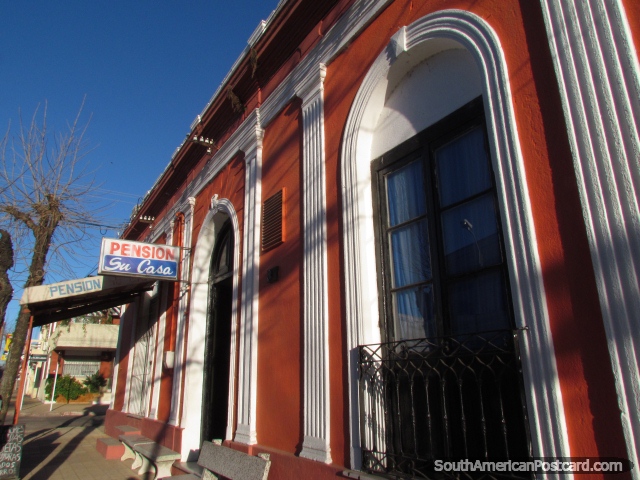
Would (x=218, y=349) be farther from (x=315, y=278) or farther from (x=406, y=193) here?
(x=406, y=193)

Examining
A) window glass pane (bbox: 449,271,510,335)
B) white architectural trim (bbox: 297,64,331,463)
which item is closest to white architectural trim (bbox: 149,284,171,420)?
white architectural trim (bbox: 297,64,331,463)

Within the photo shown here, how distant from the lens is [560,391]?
2.51m

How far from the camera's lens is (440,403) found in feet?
11.1

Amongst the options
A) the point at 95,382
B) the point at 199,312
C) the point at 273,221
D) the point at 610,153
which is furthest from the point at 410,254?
the point at 95,382

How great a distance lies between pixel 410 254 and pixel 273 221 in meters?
2.31

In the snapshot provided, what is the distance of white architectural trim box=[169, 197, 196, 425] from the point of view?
7.86 meters

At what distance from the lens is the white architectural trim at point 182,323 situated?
7.86m

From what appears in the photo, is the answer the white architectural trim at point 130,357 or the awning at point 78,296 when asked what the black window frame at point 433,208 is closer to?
the awning at point 78,296

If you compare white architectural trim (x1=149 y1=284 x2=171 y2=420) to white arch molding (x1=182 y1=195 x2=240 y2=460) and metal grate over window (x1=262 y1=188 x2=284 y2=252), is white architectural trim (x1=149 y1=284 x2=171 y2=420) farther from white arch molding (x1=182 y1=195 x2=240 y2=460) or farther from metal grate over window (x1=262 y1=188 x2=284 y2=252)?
metal grate over window (x1=262 y1=188 x2=284 y2=252)

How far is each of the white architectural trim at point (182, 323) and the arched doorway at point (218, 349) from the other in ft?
1.55

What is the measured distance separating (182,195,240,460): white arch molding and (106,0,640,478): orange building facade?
16 cm

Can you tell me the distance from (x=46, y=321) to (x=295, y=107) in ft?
23.8

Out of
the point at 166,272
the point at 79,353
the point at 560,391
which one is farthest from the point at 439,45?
the point at 79,353

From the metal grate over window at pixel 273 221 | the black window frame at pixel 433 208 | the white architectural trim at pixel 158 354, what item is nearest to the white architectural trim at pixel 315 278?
the metal grate over window at pixel 273 221
